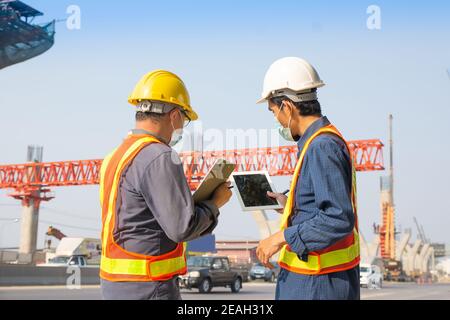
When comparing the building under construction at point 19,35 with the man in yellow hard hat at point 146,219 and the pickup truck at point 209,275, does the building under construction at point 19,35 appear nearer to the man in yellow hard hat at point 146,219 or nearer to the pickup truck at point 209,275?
the pickup truck at point 209,275

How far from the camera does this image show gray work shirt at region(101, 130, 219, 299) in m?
2.86

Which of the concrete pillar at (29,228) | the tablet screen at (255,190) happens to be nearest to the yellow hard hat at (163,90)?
the tablet screen at (255,190)

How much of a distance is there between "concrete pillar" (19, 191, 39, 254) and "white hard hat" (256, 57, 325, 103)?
191 ft

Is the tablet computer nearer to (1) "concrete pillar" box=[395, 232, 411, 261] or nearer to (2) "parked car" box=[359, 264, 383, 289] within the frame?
(2) "parked car" box=[359, 264, 383, 289]

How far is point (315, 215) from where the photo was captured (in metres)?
2.94

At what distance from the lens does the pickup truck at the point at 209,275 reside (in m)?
22.0

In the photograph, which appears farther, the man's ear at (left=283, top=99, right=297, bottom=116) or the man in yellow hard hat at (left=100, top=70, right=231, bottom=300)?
the man's ear at (left=283, top=99, right=297, bottom=116)

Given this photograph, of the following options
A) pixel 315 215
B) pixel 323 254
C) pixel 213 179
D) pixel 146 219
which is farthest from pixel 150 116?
pixel 323 254

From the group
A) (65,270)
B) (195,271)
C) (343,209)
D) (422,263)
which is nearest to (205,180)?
(343,209)

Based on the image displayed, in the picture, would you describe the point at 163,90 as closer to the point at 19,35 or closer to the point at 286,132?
the point at 286,132

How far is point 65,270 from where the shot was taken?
2659cm

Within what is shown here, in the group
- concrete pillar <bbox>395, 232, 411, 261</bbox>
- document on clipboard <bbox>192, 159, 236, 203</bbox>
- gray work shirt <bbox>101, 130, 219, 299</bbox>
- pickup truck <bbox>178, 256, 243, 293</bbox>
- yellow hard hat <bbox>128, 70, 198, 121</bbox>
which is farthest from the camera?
concrete pillar <bbox>395, 232, 411, 261</bbox>

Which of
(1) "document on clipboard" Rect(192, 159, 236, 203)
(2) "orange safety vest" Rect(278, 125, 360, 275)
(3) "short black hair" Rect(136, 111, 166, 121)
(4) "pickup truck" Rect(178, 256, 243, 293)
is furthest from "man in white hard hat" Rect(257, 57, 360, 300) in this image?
(4) "pickup truck" Rect(178, 256, 243, 293)

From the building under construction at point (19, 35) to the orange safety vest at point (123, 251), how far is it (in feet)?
164
